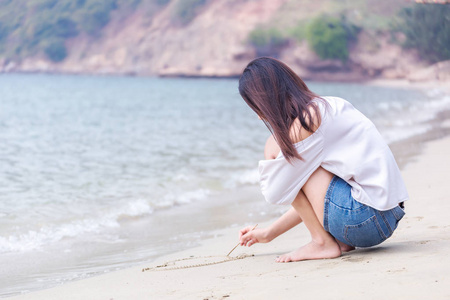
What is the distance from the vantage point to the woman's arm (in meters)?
3.08

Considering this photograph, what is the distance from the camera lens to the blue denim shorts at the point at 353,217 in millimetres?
2703

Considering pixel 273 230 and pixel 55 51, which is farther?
pixel 55 51

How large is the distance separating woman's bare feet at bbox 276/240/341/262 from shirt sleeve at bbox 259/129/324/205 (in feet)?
1.04

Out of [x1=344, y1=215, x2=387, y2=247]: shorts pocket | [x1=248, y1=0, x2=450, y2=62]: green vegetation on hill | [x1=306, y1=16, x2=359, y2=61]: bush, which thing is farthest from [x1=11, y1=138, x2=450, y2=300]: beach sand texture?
[x1=306, y1=16, x2=359, y2=61]: bush

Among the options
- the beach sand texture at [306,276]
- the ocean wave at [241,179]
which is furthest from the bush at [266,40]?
the beach sand texture at [306,276]

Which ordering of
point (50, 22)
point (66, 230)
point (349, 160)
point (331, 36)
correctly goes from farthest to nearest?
point (50, 22), point (331, 36), point (66, 230), point (349, 160)

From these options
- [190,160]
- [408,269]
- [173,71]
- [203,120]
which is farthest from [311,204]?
[173,71]

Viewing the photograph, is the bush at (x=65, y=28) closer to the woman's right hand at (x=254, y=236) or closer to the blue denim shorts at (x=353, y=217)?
the woman's right hand at (x=254, y=236)

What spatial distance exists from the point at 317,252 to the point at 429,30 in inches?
1842

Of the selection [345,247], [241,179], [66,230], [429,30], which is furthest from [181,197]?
[429,30]

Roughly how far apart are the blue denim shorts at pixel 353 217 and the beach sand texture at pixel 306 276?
0.11 metres

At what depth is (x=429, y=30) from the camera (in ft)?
150

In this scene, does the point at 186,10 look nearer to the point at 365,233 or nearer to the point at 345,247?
the point at 345,247

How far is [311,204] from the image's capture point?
2.85m
